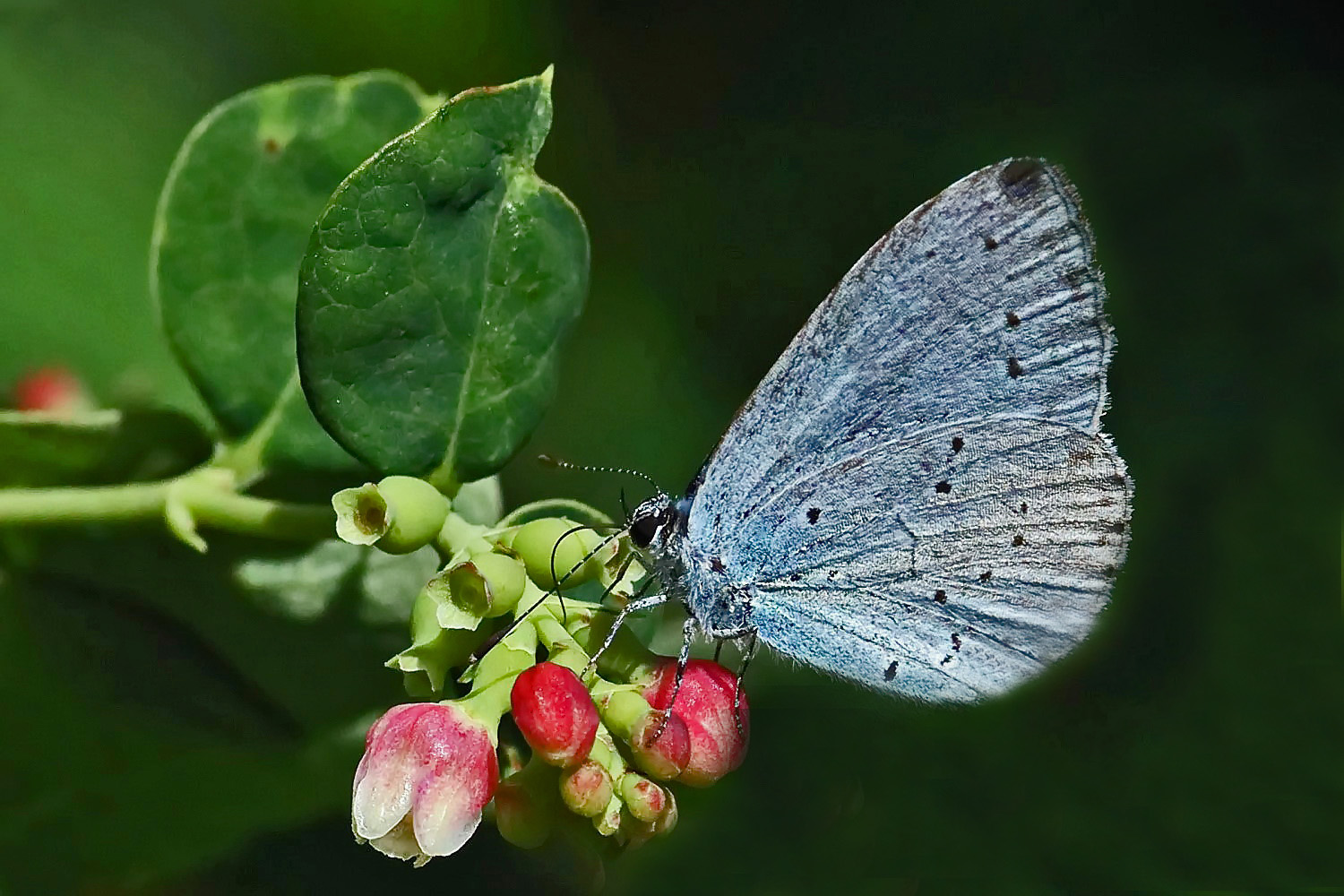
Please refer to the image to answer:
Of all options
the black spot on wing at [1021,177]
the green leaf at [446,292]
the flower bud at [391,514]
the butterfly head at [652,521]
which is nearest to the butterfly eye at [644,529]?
the butterfly head at [652,521]

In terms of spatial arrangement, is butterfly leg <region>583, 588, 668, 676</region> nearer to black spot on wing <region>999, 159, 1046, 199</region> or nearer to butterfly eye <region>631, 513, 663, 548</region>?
butterfly eye <region>631, 513, 663, 548</region>

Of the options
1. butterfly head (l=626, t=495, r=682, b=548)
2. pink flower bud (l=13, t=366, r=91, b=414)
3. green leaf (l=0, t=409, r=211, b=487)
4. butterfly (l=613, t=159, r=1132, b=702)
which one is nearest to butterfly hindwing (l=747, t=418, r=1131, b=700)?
butterfly (l=613, t=159, r=1132, b=702)

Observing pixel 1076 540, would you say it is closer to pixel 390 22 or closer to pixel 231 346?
pixel 231 346

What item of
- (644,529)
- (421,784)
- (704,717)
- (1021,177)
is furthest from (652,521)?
(1021,177)

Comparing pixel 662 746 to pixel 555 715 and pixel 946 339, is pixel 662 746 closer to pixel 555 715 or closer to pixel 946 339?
pixel 555 715

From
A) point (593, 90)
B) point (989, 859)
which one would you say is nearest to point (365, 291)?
point (593, 90)

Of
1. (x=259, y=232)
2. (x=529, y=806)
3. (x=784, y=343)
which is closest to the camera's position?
(x=529, y=806)
